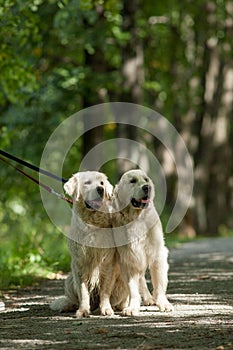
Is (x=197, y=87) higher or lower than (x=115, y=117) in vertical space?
higher

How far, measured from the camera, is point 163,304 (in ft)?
29.8

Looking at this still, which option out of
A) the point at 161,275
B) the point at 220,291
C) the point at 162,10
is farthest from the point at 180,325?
the point at 162,10

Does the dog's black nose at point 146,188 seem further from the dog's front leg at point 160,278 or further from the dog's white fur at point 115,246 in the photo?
the dog's front leg at point 160,278

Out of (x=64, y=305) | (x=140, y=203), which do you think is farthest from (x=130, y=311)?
(x=140, y=203)

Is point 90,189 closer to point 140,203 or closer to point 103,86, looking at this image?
point 140,203

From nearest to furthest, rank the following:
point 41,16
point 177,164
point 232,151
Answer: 1. point 41,16
2. point 177,164
3. point 232,151

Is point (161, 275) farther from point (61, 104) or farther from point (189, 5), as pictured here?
point (189, 5)

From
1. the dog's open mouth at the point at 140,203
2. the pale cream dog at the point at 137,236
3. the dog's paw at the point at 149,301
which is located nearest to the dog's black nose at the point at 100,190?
the pale cream dog at the point at 137,236

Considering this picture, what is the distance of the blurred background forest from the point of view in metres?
15.8

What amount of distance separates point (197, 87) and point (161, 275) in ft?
90.0

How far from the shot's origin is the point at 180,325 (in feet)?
26.0

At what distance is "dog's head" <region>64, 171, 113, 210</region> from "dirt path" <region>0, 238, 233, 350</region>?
125 centimetres

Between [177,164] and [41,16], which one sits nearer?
[41,16]

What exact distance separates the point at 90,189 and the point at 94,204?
7.1 inches
